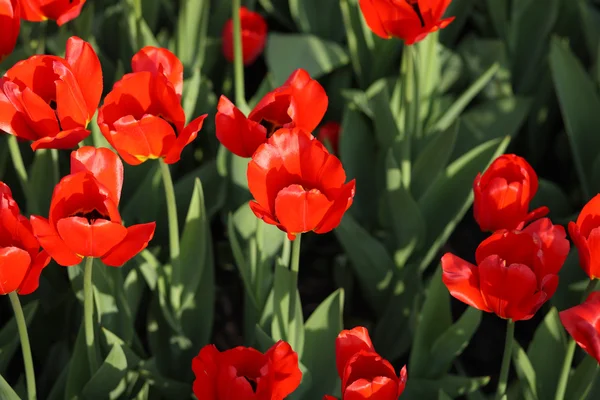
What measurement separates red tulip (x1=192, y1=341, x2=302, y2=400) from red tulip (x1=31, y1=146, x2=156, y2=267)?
0.13 meters

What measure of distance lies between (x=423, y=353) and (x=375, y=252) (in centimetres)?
24

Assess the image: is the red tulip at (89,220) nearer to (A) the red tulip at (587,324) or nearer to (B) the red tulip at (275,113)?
(B) the red tulip at (275,113)

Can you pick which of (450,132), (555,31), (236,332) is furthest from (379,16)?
(555,31)

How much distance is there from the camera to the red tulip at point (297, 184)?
31.6 inches

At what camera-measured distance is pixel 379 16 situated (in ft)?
3.43

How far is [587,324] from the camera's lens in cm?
77

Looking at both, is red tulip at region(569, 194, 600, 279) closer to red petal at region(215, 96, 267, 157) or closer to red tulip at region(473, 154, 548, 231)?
red tulip at region(473, 154, 548, 231)

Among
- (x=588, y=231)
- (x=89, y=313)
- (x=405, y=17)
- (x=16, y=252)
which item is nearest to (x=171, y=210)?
(x=89, y=313)

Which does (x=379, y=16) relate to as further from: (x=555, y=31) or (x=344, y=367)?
(x=555, y=31)

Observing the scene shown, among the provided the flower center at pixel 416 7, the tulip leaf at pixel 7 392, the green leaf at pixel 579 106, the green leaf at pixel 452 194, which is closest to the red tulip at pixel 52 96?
the tulip leaf at pixel 7 392

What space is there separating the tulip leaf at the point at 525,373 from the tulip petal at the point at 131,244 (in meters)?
0.54

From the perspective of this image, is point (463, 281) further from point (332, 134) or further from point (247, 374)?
point (332, 134)

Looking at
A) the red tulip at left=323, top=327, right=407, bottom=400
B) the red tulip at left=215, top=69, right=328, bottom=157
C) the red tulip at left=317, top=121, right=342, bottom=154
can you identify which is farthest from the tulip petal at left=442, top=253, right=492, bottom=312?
the red tulip at left=317, top=121, right=342, bottom=154

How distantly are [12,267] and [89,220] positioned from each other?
0.27 feet
